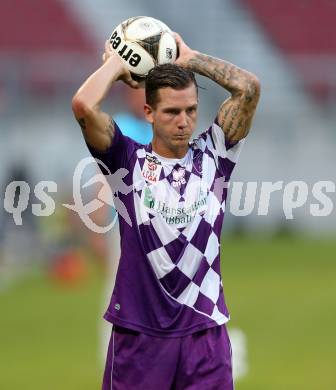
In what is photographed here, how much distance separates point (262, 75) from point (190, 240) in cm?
1548

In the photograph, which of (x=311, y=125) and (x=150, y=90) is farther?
(x=311, y=125)

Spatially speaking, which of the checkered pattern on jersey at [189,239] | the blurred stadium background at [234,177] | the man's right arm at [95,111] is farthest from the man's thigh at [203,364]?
the blurred stadium background at [234,177]

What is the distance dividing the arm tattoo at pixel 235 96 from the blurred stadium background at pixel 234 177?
3.65m

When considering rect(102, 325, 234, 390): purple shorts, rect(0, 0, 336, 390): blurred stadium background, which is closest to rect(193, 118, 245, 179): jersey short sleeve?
rect(102, 325, 234, 390): purple shorts

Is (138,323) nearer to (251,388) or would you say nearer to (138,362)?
(138,362)

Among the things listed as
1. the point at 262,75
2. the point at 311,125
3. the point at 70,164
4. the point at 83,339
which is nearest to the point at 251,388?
the point at 83,339

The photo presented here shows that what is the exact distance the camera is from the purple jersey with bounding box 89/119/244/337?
527cm

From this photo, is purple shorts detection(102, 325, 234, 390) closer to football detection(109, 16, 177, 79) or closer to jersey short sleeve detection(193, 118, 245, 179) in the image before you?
jersey short sleeve detection(193, 118, 245, 179)

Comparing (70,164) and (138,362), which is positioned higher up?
(70,164)

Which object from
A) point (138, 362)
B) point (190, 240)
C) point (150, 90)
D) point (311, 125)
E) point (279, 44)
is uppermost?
point (279, 44)

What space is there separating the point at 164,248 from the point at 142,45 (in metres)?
0.98

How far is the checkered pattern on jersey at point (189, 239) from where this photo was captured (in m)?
5.27

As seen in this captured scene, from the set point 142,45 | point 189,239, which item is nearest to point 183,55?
point 142,45

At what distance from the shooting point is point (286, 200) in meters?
16.3
